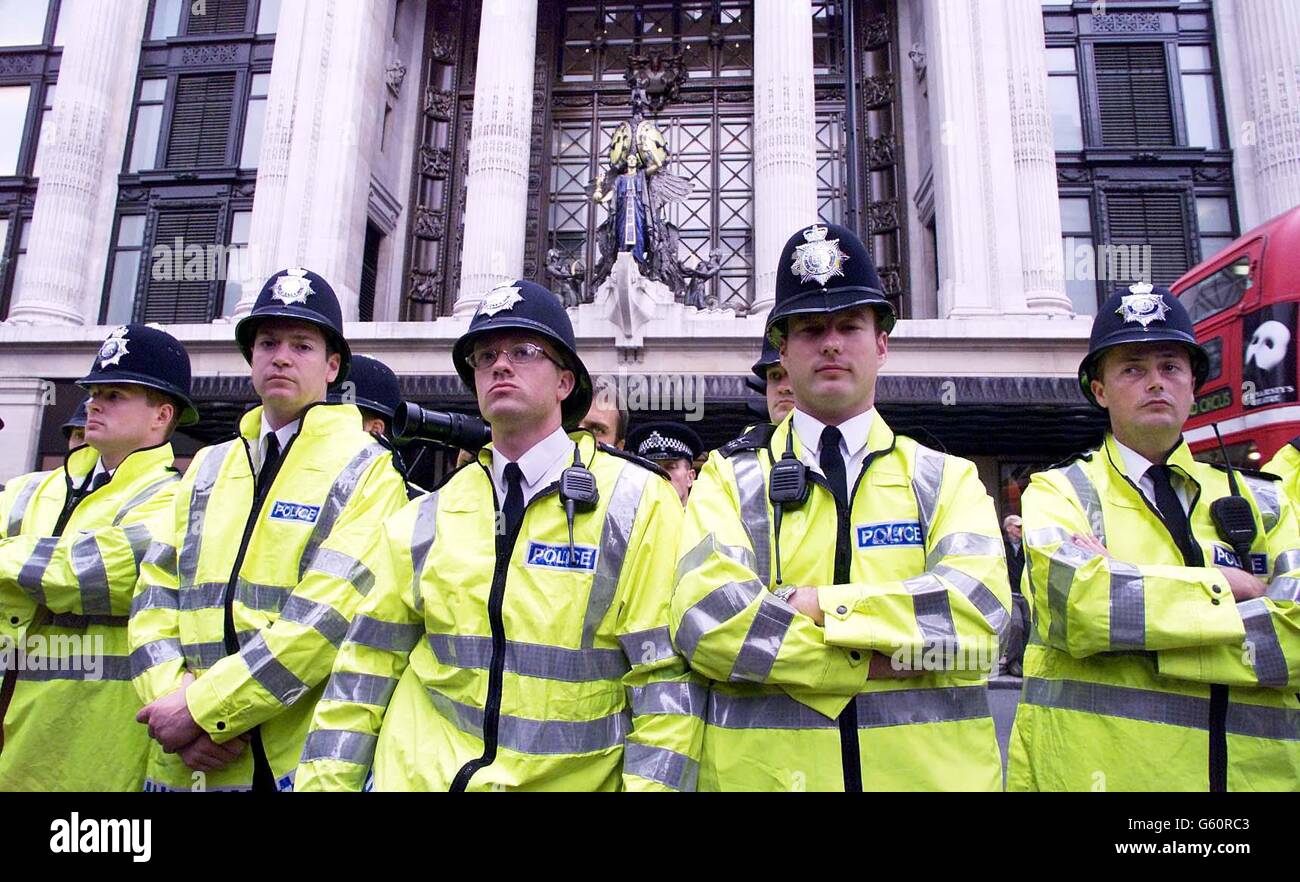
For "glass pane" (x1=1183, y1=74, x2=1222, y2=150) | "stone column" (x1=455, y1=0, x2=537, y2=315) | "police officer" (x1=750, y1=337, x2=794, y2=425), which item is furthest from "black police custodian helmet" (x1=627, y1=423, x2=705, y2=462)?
"glass pane" (x1=1183, y1=74, x2=1222, y2=150)

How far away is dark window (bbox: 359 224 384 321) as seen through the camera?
2355cm

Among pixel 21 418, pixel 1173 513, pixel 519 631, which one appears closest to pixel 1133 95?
pixel 1173 513

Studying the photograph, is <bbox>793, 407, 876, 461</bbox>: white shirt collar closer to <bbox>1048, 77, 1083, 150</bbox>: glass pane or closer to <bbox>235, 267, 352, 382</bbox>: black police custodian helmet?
<bbox>235, 267, 352, 382</bbox>: black police custodian helmet

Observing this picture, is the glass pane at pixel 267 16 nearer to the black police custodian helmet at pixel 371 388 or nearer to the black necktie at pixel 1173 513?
the black police custodian helmet at pixel 371 388

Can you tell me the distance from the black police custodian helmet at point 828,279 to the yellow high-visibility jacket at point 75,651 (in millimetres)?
3338

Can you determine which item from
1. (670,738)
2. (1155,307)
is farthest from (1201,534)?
(670,738)

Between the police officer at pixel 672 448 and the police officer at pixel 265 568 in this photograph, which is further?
the police officer at pixel 672 448

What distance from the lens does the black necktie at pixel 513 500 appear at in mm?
2744

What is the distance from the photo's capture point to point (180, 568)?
11.3ft

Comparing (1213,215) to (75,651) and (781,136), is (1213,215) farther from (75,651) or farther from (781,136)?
(75,651)

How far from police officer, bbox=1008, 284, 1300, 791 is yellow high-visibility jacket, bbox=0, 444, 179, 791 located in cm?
410

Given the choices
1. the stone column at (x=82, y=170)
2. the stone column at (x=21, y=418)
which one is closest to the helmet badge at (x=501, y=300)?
the stone column at (x=21, y=418)

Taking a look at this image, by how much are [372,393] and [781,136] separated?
15.9 meters
